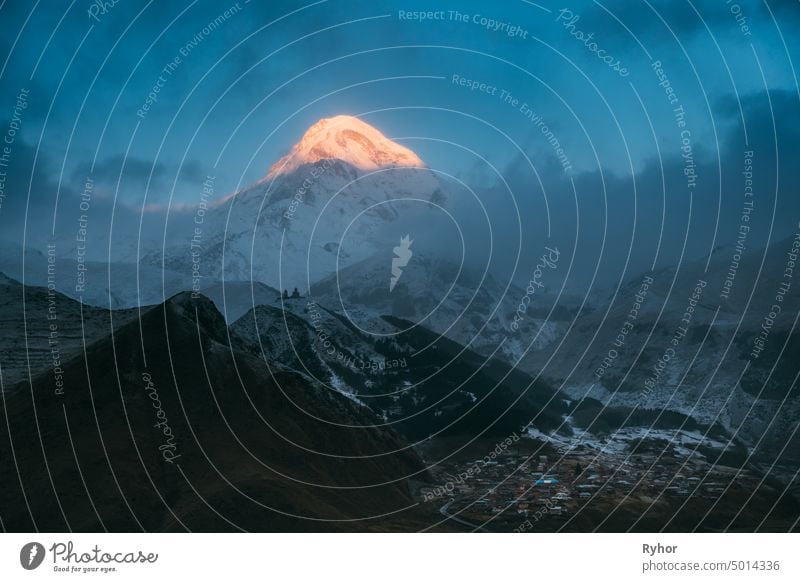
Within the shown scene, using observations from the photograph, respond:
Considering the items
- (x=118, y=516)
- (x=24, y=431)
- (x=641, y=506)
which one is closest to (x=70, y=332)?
(x=24, y=431)

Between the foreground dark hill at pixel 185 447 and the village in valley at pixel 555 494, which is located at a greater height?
the foreground dark hill at pixel 185 447
